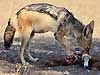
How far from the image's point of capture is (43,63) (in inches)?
328

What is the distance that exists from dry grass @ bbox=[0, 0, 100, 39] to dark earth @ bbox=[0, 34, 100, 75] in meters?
1.60

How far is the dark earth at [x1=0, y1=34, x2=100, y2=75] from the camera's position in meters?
7.84

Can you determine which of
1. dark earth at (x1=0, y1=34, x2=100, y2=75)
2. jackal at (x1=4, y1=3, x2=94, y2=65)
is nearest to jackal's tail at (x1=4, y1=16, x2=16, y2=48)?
jackal at (x1=4, y1=3, x2=94, y2=65)

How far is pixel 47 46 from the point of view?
978 cm

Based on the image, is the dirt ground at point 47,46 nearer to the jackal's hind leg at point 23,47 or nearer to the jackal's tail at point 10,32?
the jackal's hind leg at point 23,47

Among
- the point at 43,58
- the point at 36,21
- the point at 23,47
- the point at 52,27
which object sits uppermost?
the point at 36,21

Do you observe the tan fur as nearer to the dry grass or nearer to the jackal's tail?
the jackal's tail

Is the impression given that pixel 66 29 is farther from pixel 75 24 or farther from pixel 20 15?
pixel 20 15

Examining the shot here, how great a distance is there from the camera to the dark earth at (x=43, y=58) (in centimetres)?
784

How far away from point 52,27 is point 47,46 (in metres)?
1.79

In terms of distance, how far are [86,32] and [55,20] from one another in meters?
0.64

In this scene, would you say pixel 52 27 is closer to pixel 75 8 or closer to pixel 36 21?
pixel 36 21

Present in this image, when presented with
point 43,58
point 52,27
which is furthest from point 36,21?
point 43,58

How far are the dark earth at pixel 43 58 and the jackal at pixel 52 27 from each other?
0.96 ft
